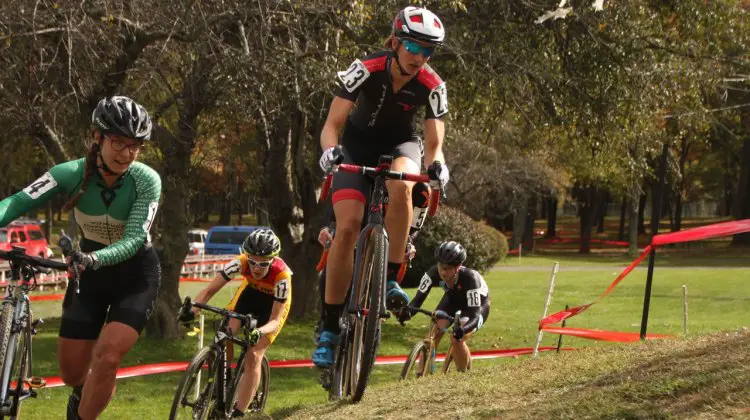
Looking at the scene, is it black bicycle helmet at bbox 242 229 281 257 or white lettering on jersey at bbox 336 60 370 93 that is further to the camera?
black bicycle helmet at bbox 242 229 281 257

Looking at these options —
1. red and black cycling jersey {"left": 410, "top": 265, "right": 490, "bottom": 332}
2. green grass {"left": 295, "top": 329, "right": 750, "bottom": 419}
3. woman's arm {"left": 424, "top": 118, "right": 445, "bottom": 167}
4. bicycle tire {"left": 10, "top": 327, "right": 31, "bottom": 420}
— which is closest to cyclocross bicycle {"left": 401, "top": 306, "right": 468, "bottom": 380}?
red and black cycling jersey {"left": 410, "top": 265, "right": 490, "bottom": 332}

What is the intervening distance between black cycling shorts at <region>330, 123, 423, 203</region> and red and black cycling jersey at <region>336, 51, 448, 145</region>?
65mm

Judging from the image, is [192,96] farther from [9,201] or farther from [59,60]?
[9,201]

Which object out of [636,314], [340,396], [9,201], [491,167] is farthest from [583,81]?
[491,167]

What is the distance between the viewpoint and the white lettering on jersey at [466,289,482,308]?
11633mm

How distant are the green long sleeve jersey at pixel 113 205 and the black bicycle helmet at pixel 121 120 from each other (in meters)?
0.33

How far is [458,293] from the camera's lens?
39.8 feet

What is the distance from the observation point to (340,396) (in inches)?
302

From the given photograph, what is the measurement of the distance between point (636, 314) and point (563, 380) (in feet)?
58.7

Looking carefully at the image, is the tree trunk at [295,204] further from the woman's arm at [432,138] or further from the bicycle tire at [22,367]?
the bicycle tire at [22,367]

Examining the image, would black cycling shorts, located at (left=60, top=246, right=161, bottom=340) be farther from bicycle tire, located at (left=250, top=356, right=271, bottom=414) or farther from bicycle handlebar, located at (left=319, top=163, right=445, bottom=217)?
bicycle tire, located at (left=250, top=356, right=271, bottom=414)

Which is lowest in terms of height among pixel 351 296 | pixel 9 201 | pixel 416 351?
pixel 416 351

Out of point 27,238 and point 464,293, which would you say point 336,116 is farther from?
point 27,238

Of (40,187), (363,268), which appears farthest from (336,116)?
(40,187)
